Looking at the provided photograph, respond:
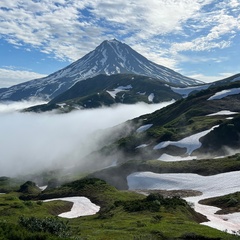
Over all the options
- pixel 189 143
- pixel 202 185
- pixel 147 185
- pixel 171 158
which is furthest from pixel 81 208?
pixel 189 143

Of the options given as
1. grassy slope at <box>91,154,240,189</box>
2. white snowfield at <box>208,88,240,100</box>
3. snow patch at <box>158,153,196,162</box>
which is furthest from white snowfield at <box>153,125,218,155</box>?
white snowfield at <box>208,88,240,100</box>

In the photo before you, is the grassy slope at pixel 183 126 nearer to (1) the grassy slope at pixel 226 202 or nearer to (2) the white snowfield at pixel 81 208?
(1) the grassy slope at pixel 226 202

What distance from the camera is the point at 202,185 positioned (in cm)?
7481

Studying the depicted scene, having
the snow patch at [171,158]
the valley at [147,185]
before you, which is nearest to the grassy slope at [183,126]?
the valley at [147,185]

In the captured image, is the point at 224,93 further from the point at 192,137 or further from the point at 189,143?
the point at 189,143

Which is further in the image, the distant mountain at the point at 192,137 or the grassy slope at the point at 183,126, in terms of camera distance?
the grassy slope at the point at 183,126

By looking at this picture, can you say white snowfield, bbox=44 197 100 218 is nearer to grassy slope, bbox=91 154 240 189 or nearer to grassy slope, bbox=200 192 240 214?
grassy slope, bbox=200 192 240 214

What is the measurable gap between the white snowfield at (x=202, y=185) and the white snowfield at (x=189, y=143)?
28.4 meters

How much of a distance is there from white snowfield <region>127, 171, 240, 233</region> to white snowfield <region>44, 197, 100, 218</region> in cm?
1832

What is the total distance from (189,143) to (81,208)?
66.8 metres

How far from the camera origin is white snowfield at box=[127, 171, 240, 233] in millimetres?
47784

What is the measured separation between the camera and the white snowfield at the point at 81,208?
56.5 m

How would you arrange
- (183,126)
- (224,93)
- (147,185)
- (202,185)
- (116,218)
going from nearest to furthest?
1. (116,218)
2. (202,185)
3. (147,185)
4. (183,126)
5. (224,93)

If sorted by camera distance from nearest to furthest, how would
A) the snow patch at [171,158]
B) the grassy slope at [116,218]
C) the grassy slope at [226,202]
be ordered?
the grassy slope at [116,218] < the grassy slope at [226,202] < the snow patch at [171,158]
